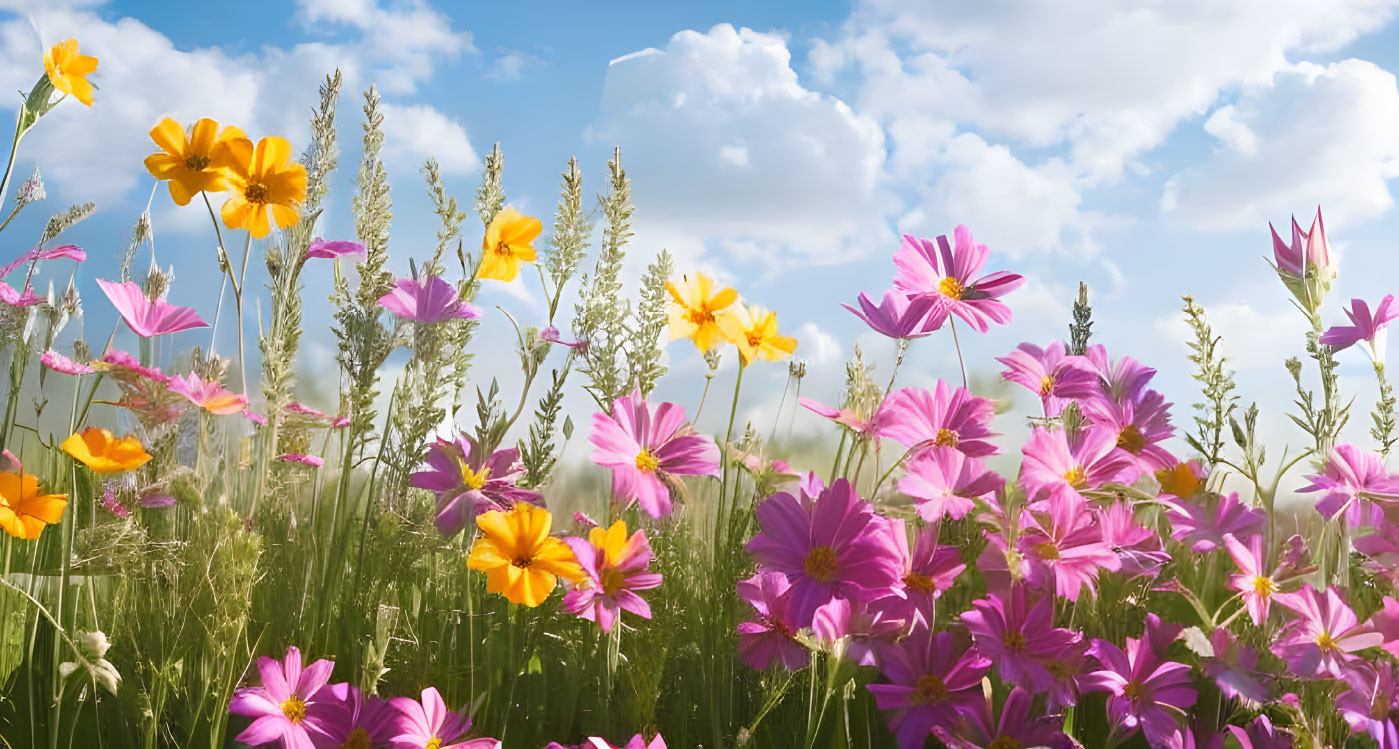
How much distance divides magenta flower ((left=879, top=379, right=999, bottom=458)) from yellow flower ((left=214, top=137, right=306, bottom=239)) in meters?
0.78

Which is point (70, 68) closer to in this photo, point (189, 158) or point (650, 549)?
point (189, 158)

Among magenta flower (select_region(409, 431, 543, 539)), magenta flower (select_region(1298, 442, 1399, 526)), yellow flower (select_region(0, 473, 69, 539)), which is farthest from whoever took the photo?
magenta flower (select_region(1298, 442, 1399, 526))

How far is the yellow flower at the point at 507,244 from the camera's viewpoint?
1.33 meters

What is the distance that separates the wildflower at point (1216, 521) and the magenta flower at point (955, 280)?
355 millimetres

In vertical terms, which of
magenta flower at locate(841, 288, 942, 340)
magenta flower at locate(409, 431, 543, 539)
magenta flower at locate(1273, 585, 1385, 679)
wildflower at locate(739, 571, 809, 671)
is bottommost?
wildflower at locate(739, 571, 809, 671)

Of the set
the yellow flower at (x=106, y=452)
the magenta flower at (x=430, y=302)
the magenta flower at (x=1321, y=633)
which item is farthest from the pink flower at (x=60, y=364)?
the magenta flower at (x=1321, y=633)

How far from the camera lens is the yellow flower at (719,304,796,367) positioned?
1.31 m

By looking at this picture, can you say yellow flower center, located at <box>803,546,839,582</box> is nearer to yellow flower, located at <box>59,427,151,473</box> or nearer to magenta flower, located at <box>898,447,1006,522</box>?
magenta flower, located at <box>898,447,1006,522</box>

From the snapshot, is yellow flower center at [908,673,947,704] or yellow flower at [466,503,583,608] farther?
yellow flower center at [908,673,947,704]

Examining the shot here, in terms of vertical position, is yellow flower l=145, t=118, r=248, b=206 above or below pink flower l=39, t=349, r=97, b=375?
above

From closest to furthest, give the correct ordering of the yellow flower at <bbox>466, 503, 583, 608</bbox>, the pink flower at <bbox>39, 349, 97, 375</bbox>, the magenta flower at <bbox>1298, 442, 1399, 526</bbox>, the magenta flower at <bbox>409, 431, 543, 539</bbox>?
the yellow flower at <bbox>466, 503, 583, 608</bbox> < the magenta flower at <bbox>409, 431, 543, 539</bbox> < the magenta flower at <bbox>1298, 442, 1399, 526</bbox> < the pink flower at <bbox>39, 349, 97, 375</bbox>

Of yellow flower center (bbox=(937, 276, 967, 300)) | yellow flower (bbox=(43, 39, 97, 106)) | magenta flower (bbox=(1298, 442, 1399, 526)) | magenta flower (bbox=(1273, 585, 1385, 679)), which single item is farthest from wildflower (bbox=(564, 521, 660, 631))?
yellow flower (bbox=(43, 39, 97, 106))

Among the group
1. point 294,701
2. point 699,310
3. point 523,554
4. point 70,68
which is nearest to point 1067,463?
point 699,310

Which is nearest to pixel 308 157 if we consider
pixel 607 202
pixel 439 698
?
pixel 607 202
